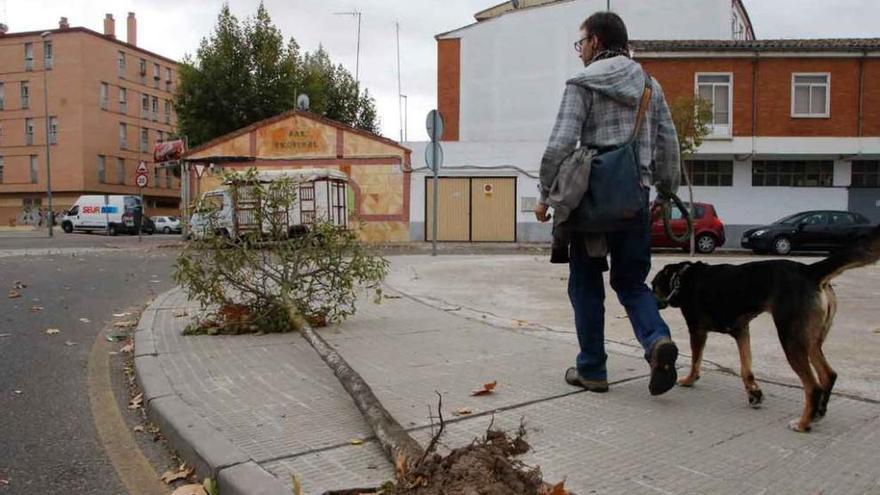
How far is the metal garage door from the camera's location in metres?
24.6

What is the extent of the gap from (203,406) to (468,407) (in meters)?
1.44

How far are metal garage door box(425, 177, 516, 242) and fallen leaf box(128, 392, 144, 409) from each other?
66.7 ft

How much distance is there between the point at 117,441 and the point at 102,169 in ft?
194

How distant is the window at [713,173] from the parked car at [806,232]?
5.28 m

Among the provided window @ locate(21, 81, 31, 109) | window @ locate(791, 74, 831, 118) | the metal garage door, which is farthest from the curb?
window @ locate(21, 81, 31, 109)

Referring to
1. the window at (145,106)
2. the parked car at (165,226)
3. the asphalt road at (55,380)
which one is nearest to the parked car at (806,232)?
the asphalt road at (55,380)

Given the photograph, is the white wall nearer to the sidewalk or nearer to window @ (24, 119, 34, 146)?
the sidewalk

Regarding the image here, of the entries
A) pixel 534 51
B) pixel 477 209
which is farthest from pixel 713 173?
pixel 534 51

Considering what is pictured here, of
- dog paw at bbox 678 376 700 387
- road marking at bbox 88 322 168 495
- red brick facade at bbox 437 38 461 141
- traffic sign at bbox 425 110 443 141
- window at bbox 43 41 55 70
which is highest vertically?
window at bbox 43 41 55 70

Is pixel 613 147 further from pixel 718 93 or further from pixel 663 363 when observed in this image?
pixel 718 93

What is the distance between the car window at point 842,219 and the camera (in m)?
20.8

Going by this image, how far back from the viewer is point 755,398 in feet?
12.1

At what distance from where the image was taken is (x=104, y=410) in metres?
4.21

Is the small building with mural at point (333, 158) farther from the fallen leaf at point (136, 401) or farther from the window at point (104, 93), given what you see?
the window at point (104, 93)
